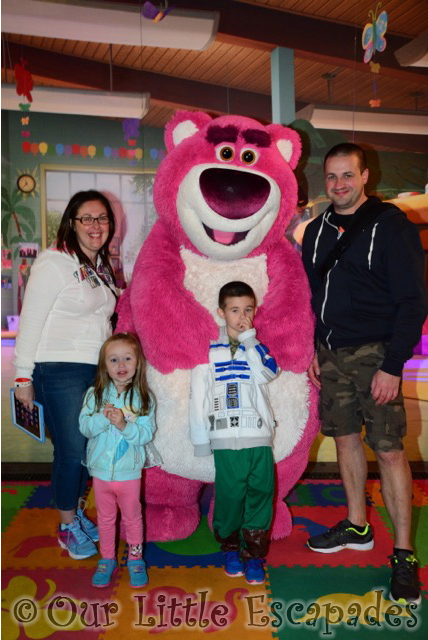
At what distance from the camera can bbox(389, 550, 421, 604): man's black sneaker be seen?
1.74 m

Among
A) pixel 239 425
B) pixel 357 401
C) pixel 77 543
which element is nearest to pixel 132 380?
pixel 239 425

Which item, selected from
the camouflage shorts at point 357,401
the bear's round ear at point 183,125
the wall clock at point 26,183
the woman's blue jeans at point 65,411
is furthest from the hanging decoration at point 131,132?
the camouflage shorts at point 357,401

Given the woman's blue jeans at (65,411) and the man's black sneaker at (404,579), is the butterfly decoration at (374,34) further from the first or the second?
the man's black sneaker at (404,579)

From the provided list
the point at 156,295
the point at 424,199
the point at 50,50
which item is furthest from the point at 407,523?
the point at 50,50

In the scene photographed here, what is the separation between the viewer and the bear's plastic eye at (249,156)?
193 cm

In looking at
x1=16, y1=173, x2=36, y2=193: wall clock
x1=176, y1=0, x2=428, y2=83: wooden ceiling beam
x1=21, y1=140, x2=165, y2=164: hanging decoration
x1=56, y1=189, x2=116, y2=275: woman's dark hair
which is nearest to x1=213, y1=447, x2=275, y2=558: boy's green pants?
x1=56, y1=189, x2=116, y2=275: woman's dark hair

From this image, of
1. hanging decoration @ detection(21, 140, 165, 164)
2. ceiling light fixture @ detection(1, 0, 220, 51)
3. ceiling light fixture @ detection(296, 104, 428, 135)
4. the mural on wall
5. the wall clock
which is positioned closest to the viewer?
ceiling light fixture @ detection(1, 0, 220, 51)

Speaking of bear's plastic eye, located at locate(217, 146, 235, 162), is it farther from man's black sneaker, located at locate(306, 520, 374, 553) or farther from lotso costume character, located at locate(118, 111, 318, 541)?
man's black sneaker, located at locate(306, 520, 374, 553)

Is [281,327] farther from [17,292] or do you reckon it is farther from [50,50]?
[17,292]

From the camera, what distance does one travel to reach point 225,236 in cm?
192

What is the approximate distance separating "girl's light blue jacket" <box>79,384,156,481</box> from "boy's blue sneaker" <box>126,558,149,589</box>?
30 cm

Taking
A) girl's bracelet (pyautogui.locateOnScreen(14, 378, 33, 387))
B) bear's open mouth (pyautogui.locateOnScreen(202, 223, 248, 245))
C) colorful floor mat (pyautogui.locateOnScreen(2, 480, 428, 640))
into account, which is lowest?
colorful floor mat (pyautogui.locateOnScreen(2, 480, 428, 640))

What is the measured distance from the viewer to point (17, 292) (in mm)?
5520

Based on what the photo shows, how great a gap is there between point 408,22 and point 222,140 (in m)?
3.30
